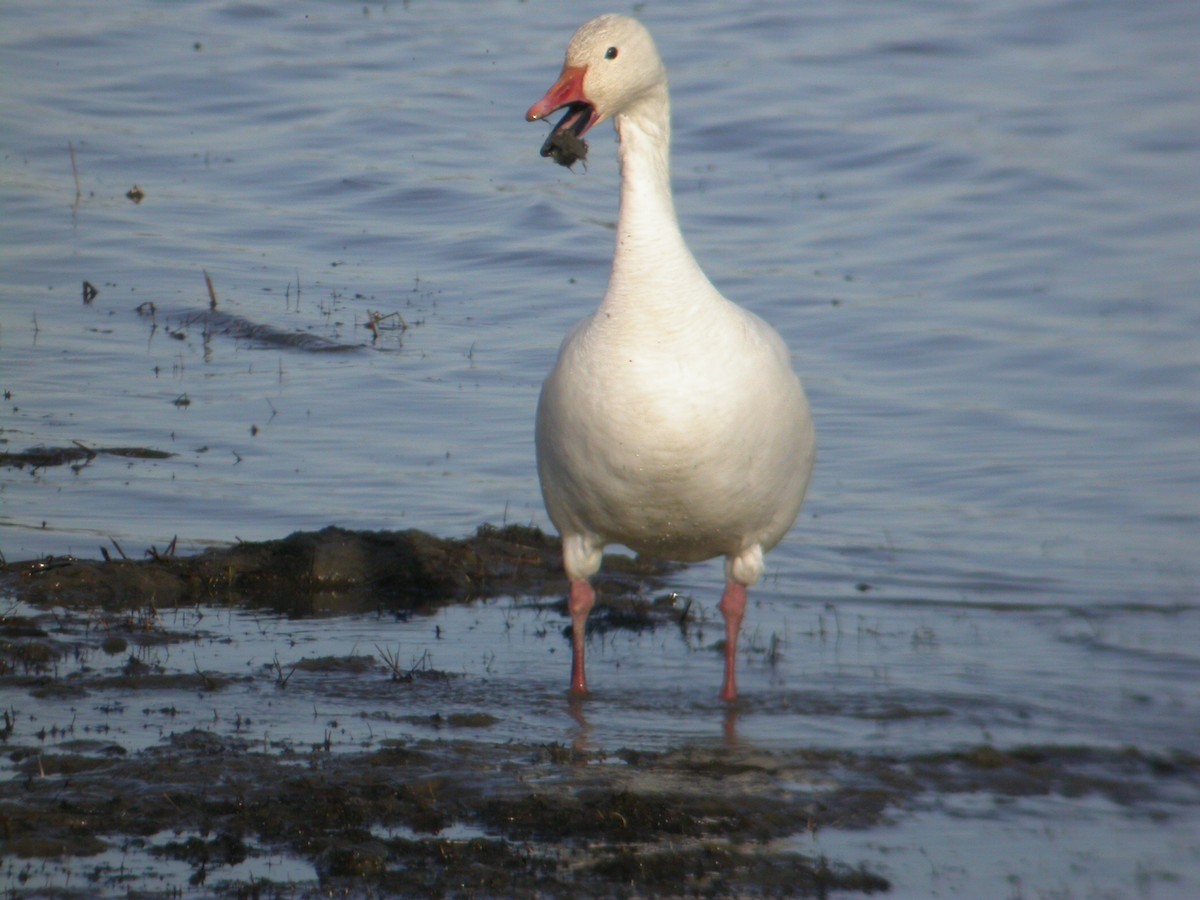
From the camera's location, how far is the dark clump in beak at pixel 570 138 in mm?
7109

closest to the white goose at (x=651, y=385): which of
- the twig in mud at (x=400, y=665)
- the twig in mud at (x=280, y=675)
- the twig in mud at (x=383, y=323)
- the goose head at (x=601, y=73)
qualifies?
the goose head at (x=601, y=73)

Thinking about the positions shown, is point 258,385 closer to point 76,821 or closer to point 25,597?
point 25,597

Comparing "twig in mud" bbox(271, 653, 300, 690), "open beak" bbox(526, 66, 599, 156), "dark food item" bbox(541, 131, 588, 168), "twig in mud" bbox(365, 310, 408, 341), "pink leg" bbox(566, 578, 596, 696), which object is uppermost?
"twig in mud" bbox(365, 310, 408, 341)

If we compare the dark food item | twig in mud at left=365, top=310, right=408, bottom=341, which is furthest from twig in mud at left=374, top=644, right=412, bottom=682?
twig in mud at left=365, top=310, right=408, bottom=341

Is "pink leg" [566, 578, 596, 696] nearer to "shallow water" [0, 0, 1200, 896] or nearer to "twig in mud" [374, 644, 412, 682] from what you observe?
"shallow water" [0, 0, 1200, 896]

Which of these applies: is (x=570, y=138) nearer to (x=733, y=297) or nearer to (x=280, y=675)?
(x=280, y=675)

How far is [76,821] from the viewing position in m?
5.55

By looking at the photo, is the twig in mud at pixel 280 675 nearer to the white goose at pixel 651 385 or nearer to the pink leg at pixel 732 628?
the white goose at pixel 651 385

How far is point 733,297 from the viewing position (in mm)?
14789

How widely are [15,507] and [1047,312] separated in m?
8.69

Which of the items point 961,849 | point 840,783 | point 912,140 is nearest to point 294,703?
point 840,783

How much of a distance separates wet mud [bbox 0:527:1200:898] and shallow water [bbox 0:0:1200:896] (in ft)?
0.82

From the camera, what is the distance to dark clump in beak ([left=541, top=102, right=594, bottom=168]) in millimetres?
7109

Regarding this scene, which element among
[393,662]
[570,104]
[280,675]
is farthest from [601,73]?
[280,675]
